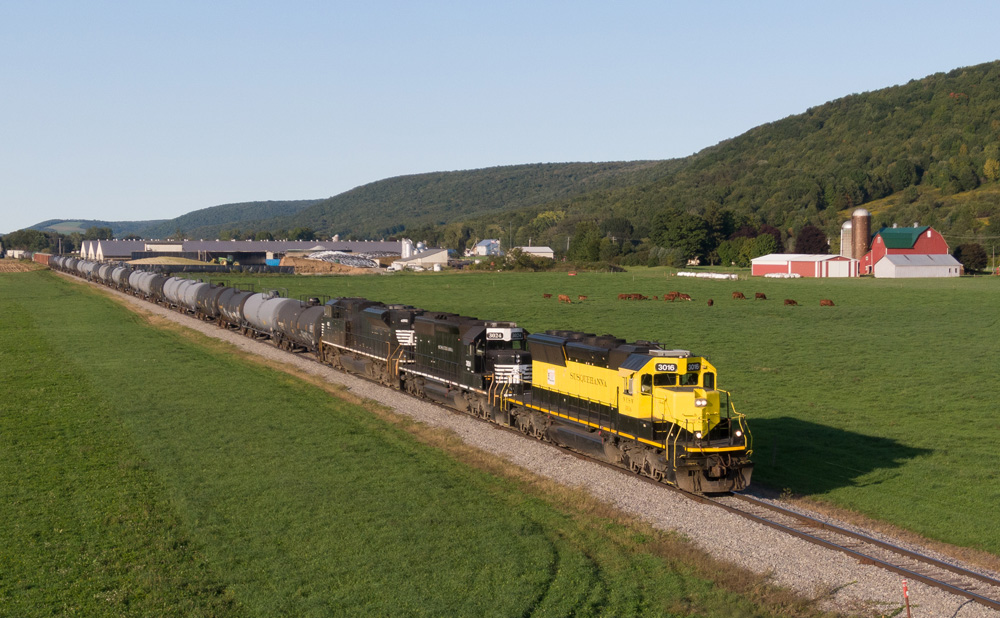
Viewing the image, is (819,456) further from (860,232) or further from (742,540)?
(860,232)

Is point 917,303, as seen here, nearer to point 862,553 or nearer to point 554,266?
point 862,553

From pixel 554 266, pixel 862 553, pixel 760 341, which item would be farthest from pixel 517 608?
pixel 554 266

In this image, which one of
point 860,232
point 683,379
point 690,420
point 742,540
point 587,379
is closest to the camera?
point 742,540

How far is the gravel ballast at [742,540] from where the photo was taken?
1530 centimetres

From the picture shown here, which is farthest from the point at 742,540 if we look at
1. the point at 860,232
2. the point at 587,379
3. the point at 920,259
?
the point at 860,232

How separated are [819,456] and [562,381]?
27.5 ft

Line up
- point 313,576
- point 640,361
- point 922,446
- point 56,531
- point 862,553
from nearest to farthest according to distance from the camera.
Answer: point 313,576 < point 862,553 < point 56,531 < point 640,361 < point 922,446

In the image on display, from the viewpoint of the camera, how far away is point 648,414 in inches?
878

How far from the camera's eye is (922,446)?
27516 millimetres

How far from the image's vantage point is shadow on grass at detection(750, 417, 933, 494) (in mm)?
23766

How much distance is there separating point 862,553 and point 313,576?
11.4 m

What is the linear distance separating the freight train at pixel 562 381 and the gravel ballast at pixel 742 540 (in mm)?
687

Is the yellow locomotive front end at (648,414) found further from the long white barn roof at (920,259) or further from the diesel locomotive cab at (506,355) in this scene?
the long white barn roof at (920,259)

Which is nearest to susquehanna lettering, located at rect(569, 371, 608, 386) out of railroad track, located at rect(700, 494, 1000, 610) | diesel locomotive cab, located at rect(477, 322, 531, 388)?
diesel locomotive cab, located at rect(477, 322, 531, 388)
